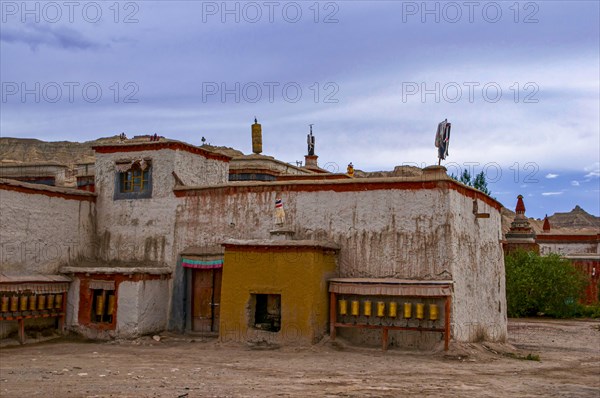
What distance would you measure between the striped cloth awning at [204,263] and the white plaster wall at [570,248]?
26.2 m

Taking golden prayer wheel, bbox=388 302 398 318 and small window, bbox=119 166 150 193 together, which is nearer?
golden prayer wheel, bbox=388 302 398 318

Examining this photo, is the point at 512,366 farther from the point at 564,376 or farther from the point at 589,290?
the point at 589,290

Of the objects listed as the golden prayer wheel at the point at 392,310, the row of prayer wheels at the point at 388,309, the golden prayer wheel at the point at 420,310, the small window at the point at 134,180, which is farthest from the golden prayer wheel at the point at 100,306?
the golden prayer wheel at the point at 420,310

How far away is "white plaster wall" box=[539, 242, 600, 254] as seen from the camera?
3878cm

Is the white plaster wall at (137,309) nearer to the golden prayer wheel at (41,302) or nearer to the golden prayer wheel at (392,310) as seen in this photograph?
the golden prayer wheel at (41,302)

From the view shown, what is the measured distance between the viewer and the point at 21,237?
18.1 m

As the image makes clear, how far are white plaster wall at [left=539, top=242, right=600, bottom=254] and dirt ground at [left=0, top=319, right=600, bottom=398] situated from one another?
22.0 meters

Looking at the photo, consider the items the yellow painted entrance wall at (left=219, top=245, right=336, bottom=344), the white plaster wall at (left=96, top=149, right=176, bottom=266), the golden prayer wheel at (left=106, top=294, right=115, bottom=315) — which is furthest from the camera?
the white plaster wall at (left=96, top=149, right=176, bottom=266)

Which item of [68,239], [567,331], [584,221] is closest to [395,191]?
[68,239]

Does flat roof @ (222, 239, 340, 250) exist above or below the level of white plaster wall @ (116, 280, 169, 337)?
above

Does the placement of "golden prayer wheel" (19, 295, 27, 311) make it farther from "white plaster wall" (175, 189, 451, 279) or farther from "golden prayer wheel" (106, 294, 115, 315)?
"white plaster wall" (175, 189, 451, 279)

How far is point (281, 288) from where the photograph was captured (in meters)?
15.9

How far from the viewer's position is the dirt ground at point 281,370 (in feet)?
35.9

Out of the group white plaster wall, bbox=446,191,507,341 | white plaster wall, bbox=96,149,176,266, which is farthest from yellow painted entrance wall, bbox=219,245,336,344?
white plaster wall, bbox=96,149,176,266
